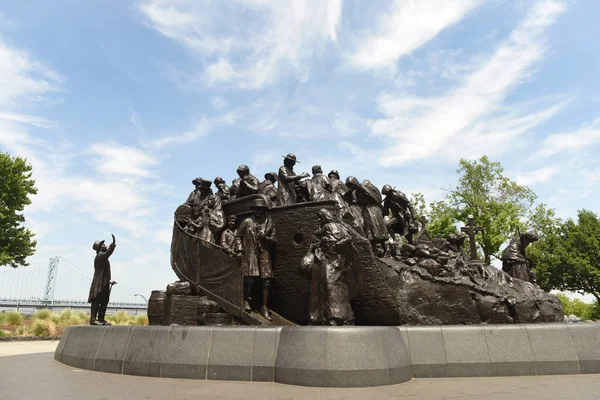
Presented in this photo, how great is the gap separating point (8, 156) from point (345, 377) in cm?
3122

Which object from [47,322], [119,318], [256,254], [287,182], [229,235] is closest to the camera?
[256,254]

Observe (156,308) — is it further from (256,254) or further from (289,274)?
(289,274)

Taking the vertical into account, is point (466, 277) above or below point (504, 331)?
above

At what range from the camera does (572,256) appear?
34.3 m

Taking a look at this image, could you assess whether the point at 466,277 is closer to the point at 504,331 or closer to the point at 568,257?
the point at 504,331

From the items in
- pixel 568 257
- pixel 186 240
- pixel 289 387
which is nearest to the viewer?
pixel 289 387

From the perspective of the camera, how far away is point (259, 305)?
9.44m

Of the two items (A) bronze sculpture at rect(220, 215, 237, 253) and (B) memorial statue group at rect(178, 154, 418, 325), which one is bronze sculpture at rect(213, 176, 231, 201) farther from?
(A) bronze sculpture at rect(220, 215, 237, 253)

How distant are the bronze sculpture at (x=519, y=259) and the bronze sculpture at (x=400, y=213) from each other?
2.94 metres

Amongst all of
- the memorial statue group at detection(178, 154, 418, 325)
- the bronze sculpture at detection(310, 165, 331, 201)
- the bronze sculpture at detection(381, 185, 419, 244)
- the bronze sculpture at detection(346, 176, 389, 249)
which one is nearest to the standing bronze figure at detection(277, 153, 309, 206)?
the memorial statue group at detection(178, 154, 418, 325)

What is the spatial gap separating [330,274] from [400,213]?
6235 mm

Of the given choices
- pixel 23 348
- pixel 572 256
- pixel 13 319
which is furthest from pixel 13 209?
pixel 572 256

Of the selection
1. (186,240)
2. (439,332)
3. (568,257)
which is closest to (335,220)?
(439,332)

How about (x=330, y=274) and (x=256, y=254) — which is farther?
(x=256, y=254)
